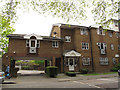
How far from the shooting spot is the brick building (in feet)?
68.7

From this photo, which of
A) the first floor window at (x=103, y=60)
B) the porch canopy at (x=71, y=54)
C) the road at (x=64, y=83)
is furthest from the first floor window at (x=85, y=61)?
the road at (x=64, y=83)

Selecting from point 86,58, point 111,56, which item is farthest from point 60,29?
point 111,56

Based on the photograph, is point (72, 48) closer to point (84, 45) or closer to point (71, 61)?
point (84, 45)

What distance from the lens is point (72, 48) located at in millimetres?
24984

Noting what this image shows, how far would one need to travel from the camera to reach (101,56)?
25094 millimetres

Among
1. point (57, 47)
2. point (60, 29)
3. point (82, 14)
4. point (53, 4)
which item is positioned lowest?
point (57, 47)

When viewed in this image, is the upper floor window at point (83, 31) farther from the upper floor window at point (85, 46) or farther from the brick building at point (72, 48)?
the upper floor window at point (85, 46)

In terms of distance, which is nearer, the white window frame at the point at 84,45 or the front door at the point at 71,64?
the front door at the point at 71,64

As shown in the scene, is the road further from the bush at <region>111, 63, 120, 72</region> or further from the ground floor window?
the bush at <region>111, 63, 120, 72</region>

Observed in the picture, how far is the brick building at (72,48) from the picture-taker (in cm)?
2095

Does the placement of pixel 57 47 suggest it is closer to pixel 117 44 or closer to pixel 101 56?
Result: pixel 101 56

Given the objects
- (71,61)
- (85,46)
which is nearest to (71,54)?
(71,61)

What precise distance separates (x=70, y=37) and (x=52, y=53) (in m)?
5.84

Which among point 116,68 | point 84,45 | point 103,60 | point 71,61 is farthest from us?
point 103,60
